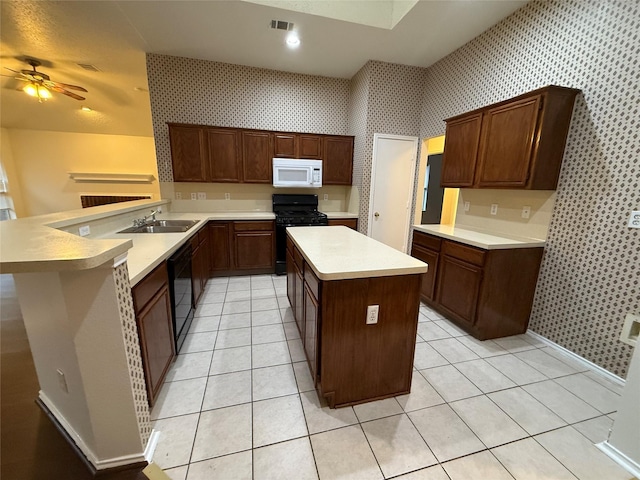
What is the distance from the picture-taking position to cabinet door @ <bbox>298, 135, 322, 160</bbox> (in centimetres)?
404

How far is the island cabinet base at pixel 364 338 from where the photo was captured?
148 cm

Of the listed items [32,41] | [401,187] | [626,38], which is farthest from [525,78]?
[32,41]

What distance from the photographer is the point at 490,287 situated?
7.49ft

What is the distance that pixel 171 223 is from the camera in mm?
3236

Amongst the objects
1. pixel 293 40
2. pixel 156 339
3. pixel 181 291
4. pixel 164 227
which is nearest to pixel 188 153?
pixel 164 227

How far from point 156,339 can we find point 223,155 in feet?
9.64

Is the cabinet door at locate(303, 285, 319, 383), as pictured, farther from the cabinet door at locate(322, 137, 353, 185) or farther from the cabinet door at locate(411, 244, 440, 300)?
the cabinet door at locate(322, 137, 353, 185)

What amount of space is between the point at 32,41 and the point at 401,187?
199 inches

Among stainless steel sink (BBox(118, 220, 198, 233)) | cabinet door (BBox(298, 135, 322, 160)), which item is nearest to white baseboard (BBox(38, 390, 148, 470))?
stainless steel sink (BBox(118, 220, 198, 233))

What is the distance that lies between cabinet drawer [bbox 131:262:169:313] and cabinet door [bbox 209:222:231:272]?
75.5 inches

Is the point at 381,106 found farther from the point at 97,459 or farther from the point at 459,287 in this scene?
the point at 97,459

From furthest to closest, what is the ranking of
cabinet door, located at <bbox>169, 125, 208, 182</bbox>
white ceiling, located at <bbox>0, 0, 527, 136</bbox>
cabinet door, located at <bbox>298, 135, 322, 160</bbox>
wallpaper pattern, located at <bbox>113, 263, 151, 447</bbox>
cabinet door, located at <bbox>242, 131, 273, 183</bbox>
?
cabinet door, located at <bbox>298, 135, 322, 160</bbox> → cabinet door, located at <bbox>242, 131, 273, 183</bbox> → cabinet door, located at <bbox>169, 125, 208, 182</bbox> → white ceiling, located at <bbox>0, 0, 527, 136</bbox> → wallpaper pattern, located at <bbox>113, 263, 151, 447</bbox>

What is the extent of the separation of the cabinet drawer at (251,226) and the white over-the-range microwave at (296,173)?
640 millimetres

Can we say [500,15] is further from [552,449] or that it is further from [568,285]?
[552,449]
